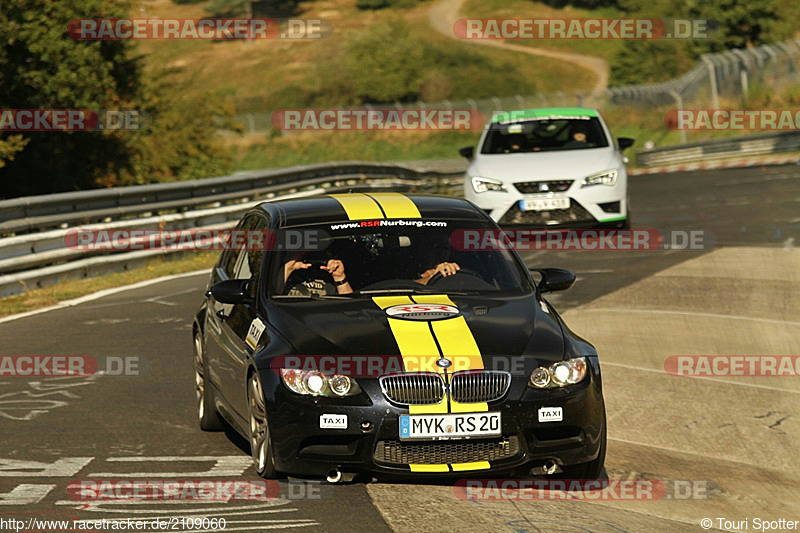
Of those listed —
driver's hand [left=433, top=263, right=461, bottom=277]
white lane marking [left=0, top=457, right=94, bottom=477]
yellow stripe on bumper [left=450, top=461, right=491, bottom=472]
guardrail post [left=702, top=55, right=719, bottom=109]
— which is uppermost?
driver's hand [left=433, top=263, right=461, bottom=277]

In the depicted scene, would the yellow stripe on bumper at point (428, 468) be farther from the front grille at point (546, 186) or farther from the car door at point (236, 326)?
the front grille at point (546, 186)

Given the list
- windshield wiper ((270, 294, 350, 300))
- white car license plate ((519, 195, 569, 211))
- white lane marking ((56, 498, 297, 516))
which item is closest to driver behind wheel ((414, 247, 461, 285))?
windshield wiper ((270, 294, 350, 300))

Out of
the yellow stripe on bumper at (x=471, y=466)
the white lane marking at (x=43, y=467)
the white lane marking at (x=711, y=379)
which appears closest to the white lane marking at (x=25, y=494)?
the white lane marking at (x=43, y=467)

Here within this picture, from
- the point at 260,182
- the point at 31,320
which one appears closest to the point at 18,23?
the point at 260,182

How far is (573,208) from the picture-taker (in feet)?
60.2

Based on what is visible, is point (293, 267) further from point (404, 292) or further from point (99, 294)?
point (99, 294)

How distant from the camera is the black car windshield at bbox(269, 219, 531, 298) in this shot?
26.6 ft

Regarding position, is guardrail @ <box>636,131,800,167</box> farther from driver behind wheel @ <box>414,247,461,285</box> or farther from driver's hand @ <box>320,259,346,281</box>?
driver's hand @ <box>320,259,346,281</box>

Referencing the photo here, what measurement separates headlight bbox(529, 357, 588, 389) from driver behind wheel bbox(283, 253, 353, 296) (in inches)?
57.1

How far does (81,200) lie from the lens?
56.2 ft

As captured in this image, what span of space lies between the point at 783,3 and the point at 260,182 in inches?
3027

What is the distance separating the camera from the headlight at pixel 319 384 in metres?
6.87

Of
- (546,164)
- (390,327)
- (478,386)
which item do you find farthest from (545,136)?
(478,386)

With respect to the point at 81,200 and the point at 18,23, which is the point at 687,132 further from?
the point at 81,200
